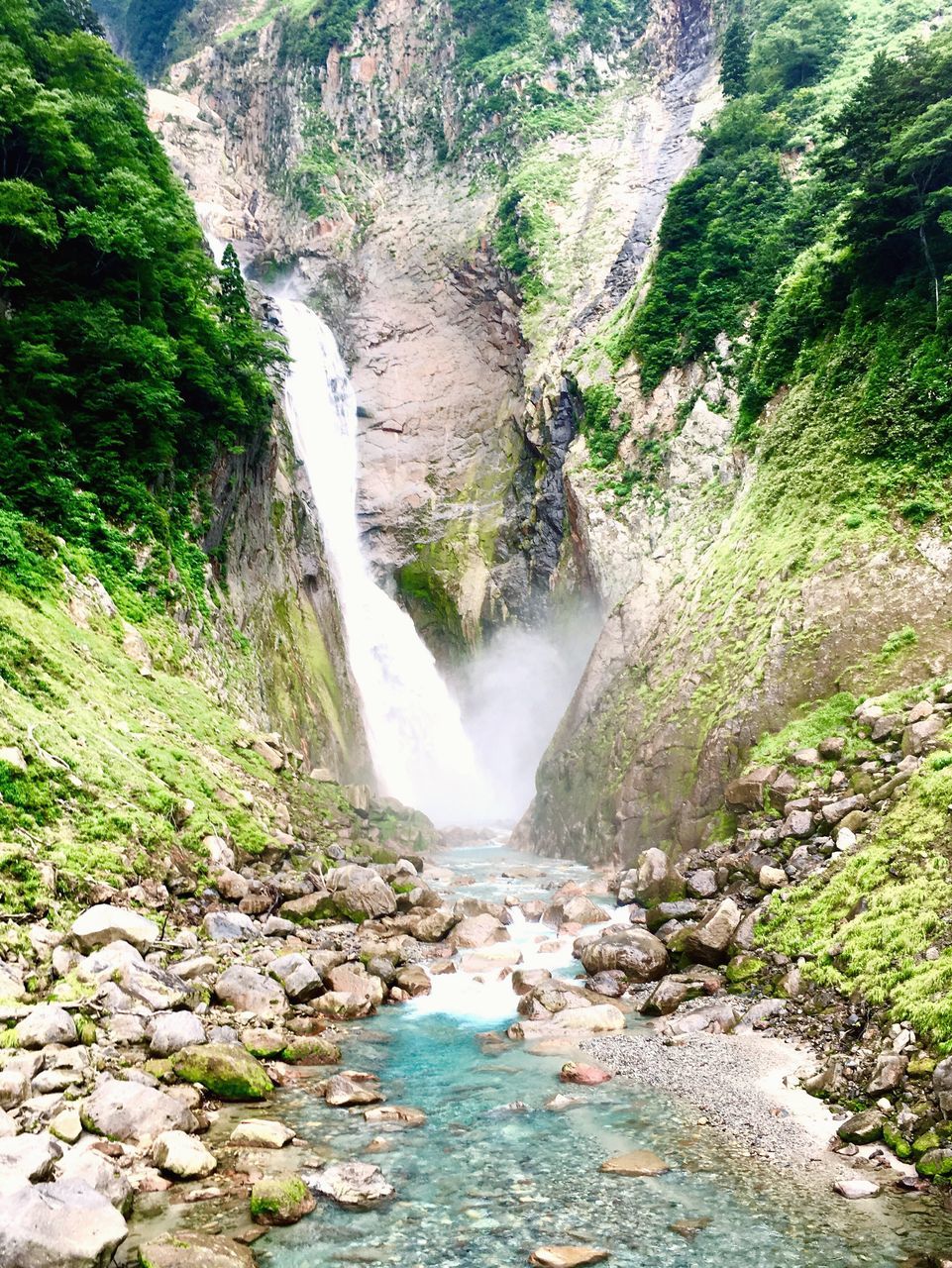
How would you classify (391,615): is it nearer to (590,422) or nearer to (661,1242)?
(590,422)

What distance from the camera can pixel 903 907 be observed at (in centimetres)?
1024

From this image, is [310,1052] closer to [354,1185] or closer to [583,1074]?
[354,1185]

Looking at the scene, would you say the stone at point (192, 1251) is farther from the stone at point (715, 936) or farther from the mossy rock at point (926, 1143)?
the stone at point (715, 936)

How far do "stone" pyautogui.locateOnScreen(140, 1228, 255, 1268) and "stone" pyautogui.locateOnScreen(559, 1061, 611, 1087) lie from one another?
4642 mm

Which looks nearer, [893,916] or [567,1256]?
[567,1256]

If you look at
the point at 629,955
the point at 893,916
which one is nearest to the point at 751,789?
the point at 629,955

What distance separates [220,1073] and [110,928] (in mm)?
2707

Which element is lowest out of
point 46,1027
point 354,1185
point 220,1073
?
point 354,1185

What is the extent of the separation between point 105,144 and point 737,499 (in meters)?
19.7

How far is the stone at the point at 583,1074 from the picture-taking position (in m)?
9.91

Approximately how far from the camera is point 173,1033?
9.19 meters

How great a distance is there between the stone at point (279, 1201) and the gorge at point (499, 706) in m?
0.06

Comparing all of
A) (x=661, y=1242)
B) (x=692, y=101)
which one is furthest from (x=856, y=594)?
(x=692, y=101)

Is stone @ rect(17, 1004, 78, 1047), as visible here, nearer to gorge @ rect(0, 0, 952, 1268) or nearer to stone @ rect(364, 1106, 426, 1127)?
gorge @ rect(0, 0, 952, 1268)
